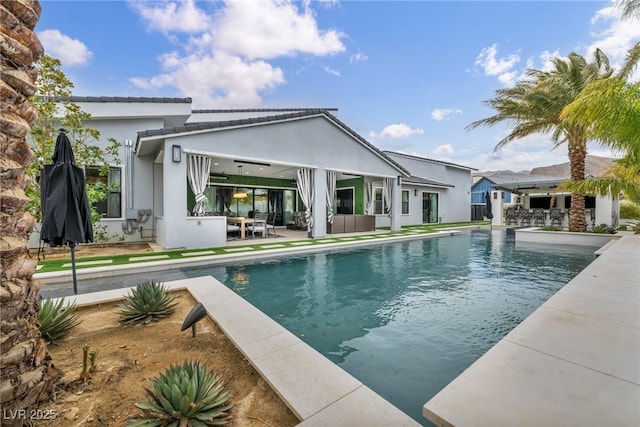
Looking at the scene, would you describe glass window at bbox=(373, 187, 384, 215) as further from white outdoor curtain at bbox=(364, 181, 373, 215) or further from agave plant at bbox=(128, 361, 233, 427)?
agave plant at bbox=(128, 361, 233, 427)

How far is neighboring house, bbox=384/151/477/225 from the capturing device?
64.8 ft

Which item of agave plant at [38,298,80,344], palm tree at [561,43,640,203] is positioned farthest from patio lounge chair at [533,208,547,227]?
agave plant at [38,298,80,344]

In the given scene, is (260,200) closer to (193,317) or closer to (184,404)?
(193,317)

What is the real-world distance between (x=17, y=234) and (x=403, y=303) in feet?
15.0

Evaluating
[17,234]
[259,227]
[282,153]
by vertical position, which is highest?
[282,153]

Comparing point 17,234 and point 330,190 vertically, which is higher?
point 330,190

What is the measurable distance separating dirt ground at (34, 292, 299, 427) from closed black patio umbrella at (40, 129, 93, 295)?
1.16 metres

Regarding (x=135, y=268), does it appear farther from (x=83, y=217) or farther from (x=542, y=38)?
(x=542, y=38)

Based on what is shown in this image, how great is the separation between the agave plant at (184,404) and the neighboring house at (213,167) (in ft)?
24.5

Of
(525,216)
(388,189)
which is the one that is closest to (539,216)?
(525,216)

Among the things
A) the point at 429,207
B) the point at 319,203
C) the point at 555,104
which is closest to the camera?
the point at 555,104

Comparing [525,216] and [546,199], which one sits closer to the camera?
[525,216]

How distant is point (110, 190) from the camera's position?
991 cm

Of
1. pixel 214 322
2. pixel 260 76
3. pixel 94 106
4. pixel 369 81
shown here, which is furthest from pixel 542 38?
pixel 94 106
